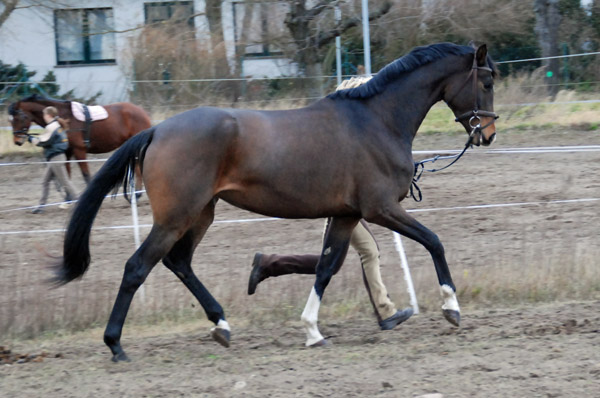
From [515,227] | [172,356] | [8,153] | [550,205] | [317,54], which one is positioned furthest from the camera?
[317,54]

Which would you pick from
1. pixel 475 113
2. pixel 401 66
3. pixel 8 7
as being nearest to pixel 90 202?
pixel 401 66

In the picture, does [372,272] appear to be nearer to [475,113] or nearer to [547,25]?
[475,113]

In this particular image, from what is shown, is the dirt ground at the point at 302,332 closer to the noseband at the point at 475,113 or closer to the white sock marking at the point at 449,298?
the white sock marking at the point at 449,298

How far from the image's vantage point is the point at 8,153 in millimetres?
15492

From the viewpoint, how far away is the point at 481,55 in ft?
19.0

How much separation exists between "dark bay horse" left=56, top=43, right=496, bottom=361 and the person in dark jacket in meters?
5.60

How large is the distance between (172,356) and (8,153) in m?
11.3

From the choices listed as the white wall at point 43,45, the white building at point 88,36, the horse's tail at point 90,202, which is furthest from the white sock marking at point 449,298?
the white wall at point 43,45

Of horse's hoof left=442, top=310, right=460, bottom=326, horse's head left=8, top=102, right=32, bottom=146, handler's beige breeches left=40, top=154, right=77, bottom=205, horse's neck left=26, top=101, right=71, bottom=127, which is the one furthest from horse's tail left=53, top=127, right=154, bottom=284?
horse's head left=8, top=102, right=32, bottom=146

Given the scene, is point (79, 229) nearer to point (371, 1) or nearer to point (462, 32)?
point (371, 1)

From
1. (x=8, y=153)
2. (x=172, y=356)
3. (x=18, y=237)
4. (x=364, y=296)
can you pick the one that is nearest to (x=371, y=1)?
(x=8, y=153)

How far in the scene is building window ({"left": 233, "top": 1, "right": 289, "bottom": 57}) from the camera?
2162 centimetres

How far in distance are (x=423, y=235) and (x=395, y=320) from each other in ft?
2.51

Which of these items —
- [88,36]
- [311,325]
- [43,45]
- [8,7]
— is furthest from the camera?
[43,45]
